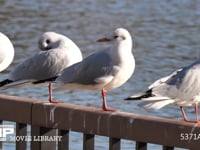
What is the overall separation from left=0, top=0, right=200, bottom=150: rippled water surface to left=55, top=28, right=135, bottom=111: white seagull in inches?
99.1

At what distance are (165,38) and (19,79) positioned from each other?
340 inches

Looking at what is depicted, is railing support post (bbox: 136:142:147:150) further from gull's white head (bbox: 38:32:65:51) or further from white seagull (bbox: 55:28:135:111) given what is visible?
gull's white head (bbox: 38:32:65:51)

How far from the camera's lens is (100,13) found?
53.7 feet

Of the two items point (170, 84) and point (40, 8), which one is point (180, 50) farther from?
point (170, 84)

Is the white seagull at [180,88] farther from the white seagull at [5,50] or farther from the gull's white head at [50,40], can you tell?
the white seagull at [5,50]

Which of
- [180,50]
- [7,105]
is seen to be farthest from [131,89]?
[7,105]

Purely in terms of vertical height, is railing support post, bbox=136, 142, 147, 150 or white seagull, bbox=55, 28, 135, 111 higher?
white seagull, bbox=55, 28, 135, 111

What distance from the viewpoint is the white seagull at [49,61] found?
421 cm

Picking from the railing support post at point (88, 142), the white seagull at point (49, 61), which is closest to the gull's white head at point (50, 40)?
the white seagull at point (49, 61)

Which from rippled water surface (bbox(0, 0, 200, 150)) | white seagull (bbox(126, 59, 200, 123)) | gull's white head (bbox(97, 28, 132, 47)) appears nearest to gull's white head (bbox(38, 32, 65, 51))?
gull's white head (bbox(97, 28, 132, 47))

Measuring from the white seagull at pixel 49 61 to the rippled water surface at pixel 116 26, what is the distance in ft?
6.69

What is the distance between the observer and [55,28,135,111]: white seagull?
11.8ft

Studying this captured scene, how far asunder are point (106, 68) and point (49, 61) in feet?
2.20

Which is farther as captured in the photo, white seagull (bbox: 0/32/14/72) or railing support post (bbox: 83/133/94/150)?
white seagull (bbox: 0/32/14/72)
